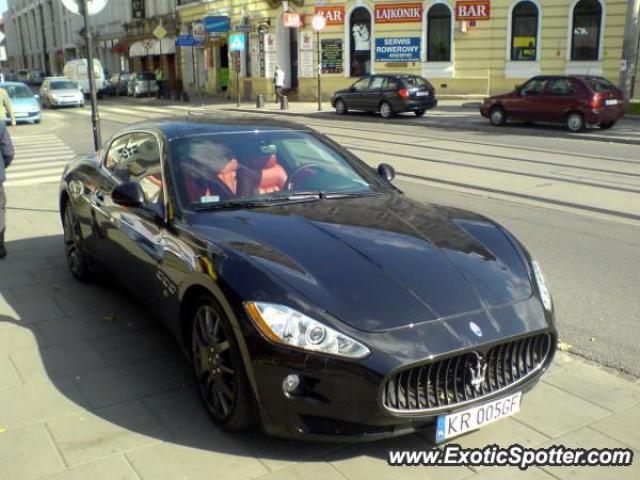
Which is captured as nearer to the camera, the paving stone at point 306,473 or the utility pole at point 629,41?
the paving stone at point 306,473

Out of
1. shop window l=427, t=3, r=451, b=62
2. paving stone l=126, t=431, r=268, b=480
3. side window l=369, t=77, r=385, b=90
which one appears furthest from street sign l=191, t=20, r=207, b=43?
paving stone l=126, t=431, r=268, b=480

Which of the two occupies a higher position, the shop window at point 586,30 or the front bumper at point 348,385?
the shop window at point 586,30

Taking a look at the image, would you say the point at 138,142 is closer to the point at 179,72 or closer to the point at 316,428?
the point at 316,428

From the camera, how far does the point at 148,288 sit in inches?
174

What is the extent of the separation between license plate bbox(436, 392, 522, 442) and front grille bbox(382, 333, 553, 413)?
50 mm

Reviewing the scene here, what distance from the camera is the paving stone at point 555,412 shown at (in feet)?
11.7

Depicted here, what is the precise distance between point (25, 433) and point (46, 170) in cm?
1092

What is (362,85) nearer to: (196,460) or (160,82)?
(160,82)

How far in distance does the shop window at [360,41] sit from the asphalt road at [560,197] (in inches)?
495

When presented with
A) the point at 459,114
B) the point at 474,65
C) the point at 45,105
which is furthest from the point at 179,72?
the point at 459,114

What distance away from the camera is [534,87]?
20.1 meters

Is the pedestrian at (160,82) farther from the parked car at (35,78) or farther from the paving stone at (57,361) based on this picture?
the paving stone at (57,361)

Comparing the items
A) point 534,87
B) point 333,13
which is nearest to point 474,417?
point 534,87

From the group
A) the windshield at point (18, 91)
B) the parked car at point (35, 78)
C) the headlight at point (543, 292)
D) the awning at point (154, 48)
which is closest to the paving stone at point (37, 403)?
the headlight at point (543, 292)
